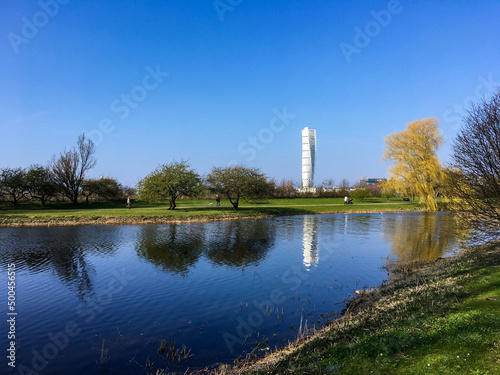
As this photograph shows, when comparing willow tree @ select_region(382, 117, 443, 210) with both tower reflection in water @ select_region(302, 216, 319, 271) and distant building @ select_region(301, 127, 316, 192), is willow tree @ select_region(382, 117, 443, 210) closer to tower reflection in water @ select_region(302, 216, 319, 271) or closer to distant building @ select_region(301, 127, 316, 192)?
tower reflection in water @ select_region(302, 216, 319, 271)

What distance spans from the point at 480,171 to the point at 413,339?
9.86 meters

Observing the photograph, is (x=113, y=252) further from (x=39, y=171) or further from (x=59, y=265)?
(x=39, y=171)

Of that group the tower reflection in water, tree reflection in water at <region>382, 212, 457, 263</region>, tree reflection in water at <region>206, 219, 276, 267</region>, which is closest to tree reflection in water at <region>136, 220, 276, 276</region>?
tree reflection in water at <region>206, 219, 276, 267</region>

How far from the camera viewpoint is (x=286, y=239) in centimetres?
2592

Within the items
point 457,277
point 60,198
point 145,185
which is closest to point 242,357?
point 457,277

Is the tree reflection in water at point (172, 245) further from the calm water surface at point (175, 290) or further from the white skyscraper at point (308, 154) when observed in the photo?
the white skyscraper at point (308, 154)

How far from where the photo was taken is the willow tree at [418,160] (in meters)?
44.9

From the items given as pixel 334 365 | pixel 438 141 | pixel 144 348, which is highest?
pixel 438 141

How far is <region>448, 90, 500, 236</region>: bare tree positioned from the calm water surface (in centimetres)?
502

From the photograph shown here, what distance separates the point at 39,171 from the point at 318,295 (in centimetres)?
5821

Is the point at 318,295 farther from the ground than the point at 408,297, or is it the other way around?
the point at 408,297

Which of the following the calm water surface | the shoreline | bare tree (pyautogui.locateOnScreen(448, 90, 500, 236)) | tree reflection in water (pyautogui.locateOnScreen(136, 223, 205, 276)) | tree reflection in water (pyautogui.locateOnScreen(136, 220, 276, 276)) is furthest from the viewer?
the shoreline

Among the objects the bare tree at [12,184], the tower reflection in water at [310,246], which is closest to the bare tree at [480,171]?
the tower reflection in water at [310,246]

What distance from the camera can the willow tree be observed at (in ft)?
147
